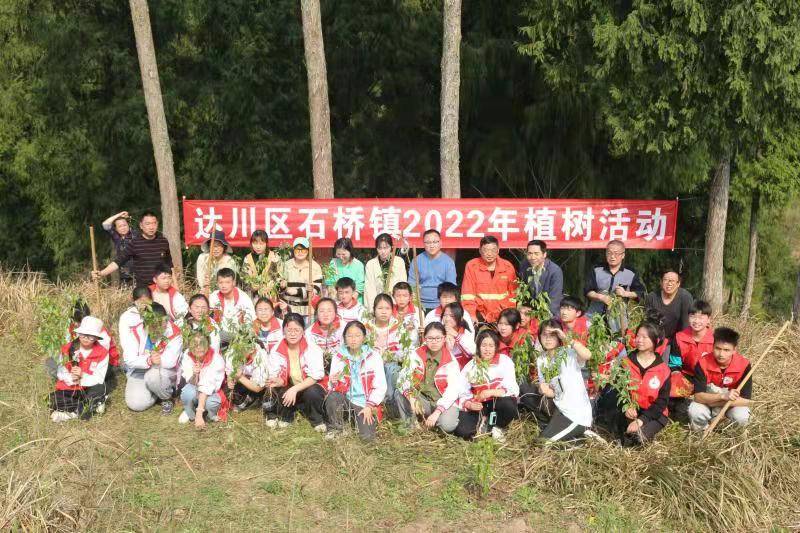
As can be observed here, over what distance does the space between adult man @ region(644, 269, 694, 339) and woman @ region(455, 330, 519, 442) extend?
4.85 feet

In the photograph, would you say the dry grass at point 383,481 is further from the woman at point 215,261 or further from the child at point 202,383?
the woman at point 215,261

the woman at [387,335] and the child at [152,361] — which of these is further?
the child at [152,361]

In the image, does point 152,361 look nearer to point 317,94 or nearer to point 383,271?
point 383,271

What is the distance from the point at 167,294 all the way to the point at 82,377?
40.4 inches

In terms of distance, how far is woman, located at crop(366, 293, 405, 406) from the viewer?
19.3 feet

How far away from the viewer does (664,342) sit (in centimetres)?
565

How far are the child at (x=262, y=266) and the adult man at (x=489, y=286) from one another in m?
1.76

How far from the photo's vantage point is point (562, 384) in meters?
5.47

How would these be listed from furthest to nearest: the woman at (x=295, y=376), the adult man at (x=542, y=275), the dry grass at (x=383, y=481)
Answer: the adult man at (x=542, y=275) < the woman at (x=295, y=376) < the dry grass at (x=383, y=481)

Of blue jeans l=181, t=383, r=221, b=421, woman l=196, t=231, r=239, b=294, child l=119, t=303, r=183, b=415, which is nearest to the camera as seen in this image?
blue jeans l=181, t=383, r=221, b=421

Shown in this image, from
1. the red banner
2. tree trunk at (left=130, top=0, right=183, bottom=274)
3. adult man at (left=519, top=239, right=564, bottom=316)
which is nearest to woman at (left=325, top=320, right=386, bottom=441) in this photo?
adult man at (left=519, top=239, right=564, bottom=316)

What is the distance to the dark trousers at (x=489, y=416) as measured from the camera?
18.3 feet

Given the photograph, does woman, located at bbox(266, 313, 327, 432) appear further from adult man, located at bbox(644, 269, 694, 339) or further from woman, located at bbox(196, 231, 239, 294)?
adult man, located at bbox(644, 269, 694, 339)

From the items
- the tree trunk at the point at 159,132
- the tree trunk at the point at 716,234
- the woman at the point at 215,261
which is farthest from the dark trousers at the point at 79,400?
the tree trunk at the point at 716,234
